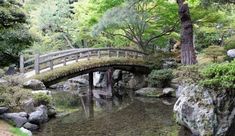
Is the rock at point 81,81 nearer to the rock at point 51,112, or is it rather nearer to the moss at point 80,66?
the moss at point 80,66

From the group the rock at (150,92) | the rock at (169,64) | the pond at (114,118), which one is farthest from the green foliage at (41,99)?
the rock at (169,64)

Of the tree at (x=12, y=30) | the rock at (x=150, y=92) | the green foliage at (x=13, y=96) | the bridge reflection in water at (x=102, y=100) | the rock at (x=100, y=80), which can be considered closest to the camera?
the tree at (x=12, y=30)

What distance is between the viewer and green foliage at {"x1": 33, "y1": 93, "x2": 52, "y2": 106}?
15.5 m

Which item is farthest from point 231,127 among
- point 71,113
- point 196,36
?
point 196,36

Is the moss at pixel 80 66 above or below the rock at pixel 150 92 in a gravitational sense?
above

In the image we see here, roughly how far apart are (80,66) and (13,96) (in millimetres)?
7431

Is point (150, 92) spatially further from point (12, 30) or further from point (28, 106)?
point (12, 30)

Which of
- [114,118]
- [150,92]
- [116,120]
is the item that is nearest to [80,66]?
[150,92]

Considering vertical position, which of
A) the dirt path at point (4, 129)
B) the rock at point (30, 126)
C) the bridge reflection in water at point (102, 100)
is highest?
the dirt path at point (4, 129)

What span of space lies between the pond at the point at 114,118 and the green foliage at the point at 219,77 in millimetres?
2703

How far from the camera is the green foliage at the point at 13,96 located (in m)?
14.4

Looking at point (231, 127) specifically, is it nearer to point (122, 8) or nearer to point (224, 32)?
point (122, 8)

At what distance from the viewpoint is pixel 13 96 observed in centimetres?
1482

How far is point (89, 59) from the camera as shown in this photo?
76.0 ft
